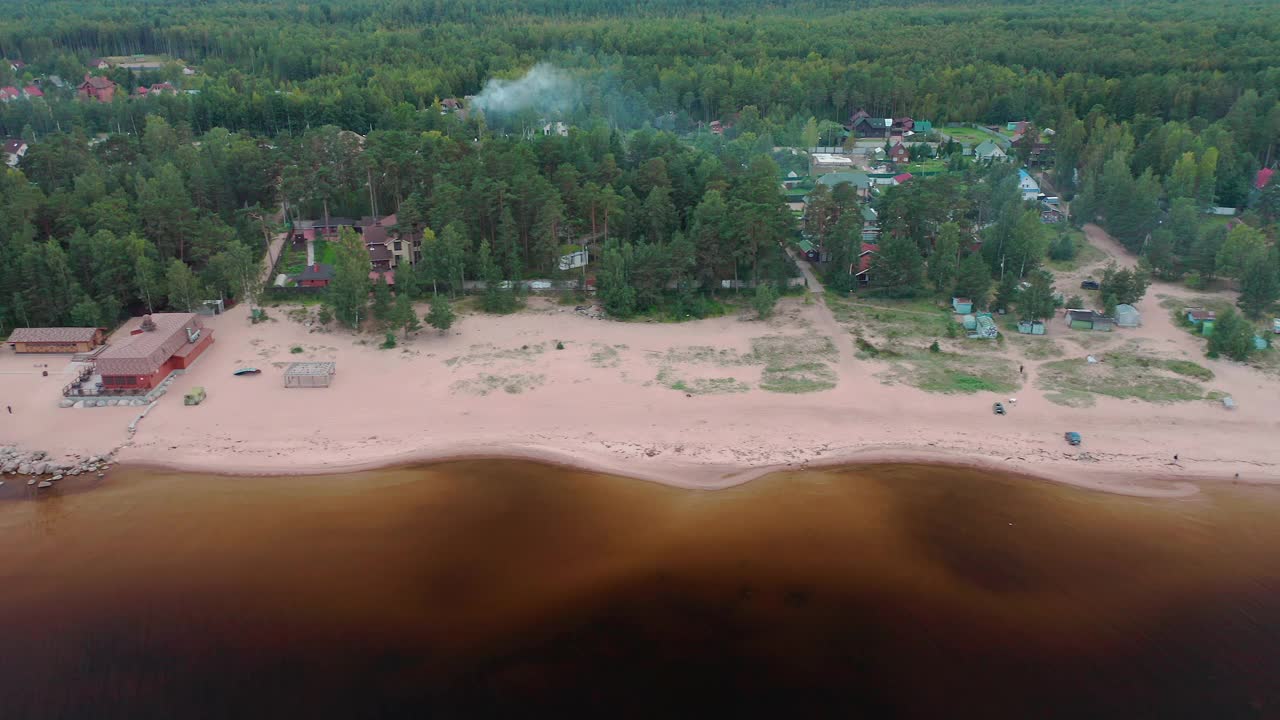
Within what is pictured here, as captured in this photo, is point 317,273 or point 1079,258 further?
point 1079,258

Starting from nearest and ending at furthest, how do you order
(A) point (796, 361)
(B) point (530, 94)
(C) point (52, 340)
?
(A) point (796, 361) → (C) point (52, 340) → (B) point (530, 94)

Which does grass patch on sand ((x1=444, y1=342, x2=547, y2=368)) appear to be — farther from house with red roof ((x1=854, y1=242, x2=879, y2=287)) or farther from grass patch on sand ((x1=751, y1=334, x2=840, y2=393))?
house with red roof ((x1=854, y1=242, x2=879, y2=287))

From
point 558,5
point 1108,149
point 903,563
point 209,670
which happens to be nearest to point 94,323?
point 209,670

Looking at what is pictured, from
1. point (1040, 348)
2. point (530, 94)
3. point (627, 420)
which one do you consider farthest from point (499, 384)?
point (530, 94)

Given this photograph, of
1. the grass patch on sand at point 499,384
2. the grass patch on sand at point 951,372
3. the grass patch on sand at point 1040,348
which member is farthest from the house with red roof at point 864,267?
the grass patch on sand at point 499,384

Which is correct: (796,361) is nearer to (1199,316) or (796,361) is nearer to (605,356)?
(605,356)

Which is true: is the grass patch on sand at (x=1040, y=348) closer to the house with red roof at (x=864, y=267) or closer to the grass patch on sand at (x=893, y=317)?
the grass patch on sand at (x=893, y=317)

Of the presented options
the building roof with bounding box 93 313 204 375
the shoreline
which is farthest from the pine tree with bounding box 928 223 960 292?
the building roof with bounding box 93 313 204 375

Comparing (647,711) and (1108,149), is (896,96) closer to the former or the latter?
(1108,149)
